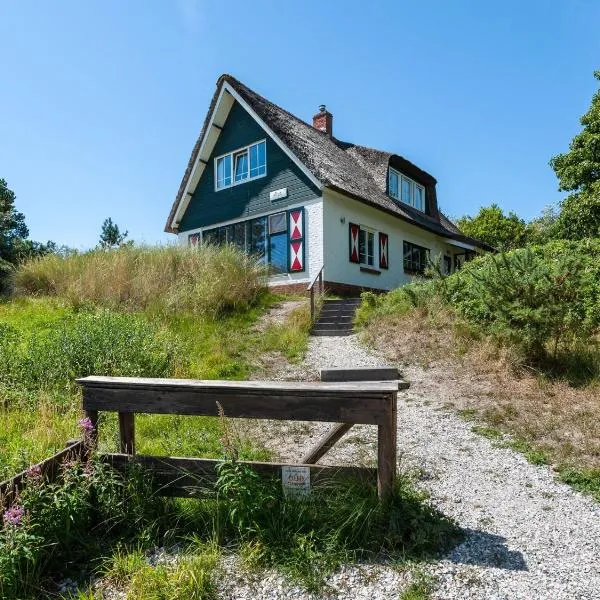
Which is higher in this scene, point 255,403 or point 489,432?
point 255,403

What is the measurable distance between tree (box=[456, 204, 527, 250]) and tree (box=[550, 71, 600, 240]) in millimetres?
16569

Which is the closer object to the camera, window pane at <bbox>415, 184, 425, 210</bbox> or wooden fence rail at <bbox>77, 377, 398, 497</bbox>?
wooden fence rail at <bbox>77, 377, 398, 497</bbox>

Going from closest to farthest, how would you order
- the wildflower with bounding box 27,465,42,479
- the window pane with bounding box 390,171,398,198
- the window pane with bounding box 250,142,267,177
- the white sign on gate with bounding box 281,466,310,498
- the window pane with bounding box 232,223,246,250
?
the wildflower with bounding box 27,465,42,479 → the white sign on gate with bounding box 281,466,310,498 → the window pane with bounding box 250,142,267,177 → the window pane with bounding box 232,223,246,250 → the window pane with bounding box 390,171,398,198

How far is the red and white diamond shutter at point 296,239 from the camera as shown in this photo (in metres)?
15.7

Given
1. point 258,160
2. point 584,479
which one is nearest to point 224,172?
point 258,160

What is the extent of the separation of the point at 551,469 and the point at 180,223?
17624mm

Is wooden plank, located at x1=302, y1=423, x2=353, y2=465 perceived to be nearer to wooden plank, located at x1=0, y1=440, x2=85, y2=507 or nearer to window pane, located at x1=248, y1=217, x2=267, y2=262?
wooden plank, located at x1=0, y1=440, x2=85, y2=507

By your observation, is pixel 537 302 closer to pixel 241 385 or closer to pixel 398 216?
pixel 241 385

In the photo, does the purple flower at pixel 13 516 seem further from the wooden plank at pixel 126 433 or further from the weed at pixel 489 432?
the weed at pixel 489 432

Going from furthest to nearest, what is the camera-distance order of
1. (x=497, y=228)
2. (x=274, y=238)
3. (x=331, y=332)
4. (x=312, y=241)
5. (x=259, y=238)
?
(x=497, y=228)
(x=259, y=238)
(x=274, y=238)
(x=312, y=241)
(x=331, y=332)

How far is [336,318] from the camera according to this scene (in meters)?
11.6

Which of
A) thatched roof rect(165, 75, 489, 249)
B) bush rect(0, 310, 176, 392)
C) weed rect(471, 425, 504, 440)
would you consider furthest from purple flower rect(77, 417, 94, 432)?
thatched roof rect(165, 75, 489, 249)

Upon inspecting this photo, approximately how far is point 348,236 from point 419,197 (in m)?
7.03

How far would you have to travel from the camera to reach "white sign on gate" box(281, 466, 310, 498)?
3.24 m
